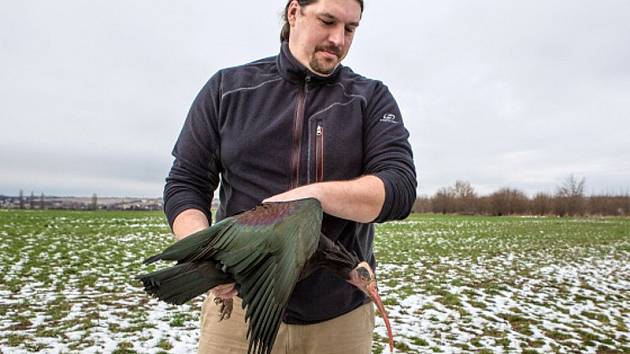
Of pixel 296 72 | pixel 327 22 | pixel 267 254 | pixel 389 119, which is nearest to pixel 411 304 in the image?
pixel 389 119

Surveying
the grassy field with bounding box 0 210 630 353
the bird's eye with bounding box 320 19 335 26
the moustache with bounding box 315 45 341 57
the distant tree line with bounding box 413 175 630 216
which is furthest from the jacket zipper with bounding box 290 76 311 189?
the distant tree line with bounding box 413 175 630 216

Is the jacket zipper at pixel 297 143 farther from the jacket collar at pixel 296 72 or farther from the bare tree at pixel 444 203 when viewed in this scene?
the bare tree at pixel 444 203

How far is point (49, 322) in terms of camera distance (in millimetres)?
7348

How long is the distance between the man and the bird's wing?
38cm

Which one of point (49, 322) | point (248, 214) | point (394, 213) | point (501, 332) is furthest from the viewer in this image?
point (501, 332)

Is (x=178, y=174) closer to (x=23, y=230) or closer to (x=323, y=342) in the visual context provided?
(x=323, y=342)

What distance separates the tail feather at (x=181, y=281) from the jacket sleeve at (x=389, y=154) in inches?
27.2

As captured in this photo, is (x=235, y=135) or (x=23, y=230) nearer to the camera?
(x=235, y=135)

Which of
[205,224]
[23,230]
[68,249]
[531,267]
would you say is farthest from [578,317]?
[23,230]

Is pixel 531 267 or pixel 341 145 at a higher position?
pixel 341 145

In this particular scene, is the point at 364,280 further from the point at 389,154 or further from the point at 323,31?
the point at 323,31

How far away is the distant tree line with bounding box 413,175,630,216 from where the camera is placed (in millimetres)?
77312

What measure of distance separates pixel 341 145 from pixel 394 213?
408 millimetres

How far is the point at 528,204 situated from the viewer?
8194 cm
